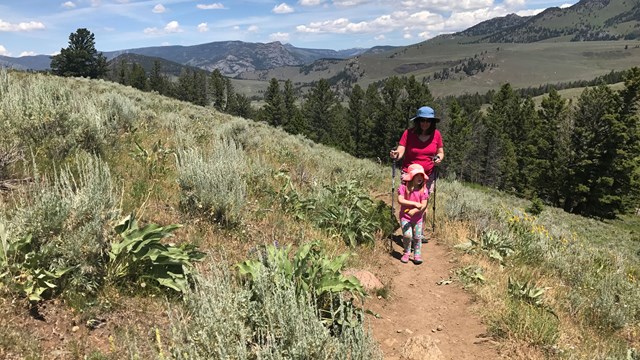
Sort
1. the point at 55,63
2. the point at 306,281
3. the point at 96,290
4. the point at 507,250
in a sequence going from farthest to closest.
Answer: the point at 55,63, the point at 507,250, the point at 306,281, the point at 96,290

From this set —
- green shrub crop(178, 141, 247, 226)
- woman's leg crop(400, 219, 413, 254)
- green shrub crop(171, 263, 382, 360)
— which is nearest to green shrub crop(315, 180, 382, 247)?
woman's leg crop(400, 219, 413, 254)

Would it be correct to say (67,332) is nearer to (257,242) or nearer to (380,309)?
(257,242)

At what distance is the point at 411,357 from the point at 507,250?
147 inches

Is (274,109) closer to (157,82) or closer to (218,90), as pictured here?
(218,90)

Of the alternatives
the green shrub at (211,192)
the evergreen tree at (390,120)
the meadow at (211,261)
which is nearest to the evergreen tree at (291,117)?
the evergreen tree at (390,120)

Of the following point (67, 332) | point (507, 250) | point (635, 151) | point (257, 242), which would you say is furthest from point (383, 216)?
point (635, 151)

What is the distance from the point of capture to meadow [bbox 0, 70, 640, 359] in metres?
2.80

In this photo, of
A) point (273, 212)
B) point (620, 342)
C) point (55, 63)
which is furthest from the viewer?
point (55, 63)

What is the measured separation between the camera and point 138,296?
339 cm

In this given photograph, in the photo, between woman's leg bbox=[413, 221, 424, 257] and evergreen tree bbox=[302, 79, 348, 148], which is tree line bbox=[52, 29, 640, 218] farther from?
woman's leg bbox=[413, 221, 424, 257]

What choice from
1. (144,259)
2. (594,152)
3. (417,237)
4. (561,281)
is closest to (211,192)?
(144,259)

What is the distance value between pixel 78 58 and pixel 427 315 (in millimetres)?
72003

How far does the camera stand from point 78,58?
2435 inches

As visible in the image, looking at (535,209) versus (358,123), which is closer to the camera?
(535,209)
